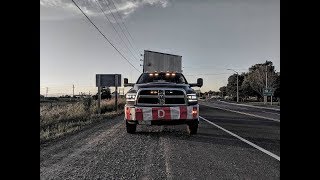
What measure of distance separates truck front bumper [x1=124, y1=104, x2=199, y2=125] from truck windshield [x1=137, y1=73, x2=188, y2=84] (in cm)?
215

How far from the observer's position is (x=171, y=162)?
19.6 ft

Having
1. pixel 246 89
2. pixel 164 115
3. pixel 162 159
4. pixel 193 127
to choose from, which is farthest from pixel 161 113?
pixel 246 89

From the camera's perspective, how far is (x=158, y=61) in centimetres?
2469

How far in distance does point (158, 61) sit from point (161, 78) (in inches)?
497

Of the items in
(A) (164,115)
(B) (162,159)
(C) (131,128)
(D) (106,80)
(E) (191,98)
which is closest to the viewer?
(B) (162,159)

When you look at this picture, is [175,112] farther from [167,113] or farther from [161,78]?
[161,78]

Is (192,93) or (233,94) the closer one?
(192,93)

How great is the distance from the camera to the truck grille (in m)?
10.1

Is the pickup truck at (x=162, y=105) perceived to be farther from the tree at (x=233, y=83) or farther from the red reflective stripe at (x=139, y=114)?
the tree at (x=233, y=83)

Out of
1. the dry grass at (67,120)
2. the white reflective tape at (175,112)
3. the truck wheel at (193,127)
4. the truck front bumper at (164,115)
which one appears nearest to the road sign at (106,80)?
the dry grass at (67,120)
